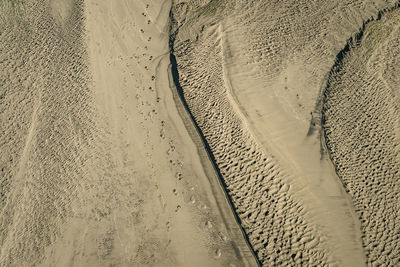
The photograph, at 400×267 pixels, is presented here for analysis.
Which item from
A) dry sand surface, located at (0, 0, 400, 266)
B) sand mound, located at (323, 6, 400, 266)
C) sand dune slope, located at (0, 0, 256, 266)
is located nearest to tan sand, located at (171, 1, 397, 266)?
dry sand surface, located at (0, 0, 400, 266)

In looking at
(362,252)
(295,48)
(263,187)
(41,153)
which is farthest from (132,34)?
(362,252)

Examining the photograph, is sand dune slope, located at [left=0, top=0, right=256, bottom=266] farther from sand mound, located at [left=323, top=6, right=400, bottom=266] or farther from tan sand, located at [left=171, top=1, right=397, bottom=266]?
sand mound, located at [left=323, top=6, right=400, bottom=266]

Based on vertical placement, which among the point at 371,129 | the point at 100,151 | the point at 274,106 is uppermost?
the point at 100,151

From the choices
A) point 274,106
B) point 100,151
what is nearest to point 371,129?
point 274,106

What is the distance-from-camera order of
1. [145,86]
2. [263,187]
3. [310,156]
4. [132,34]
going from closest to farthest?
1. [263,187]
2. [310,156]
3. [145,86]
4. [132,34]

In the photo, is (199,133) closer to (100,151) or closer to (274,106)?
(274,106)

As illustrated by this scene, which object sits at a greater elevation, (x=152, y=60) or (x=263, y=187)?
(x=152, y=60)

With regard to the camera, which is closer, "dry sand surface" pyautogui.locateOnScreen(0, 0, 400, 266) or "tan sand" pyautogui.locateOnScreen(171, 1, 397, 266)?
"dry sand surface" pyautogui.locateOnScreen(0, 0, 400, 266)

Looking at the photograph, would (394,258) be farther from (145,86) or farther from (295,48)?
(145,86)
